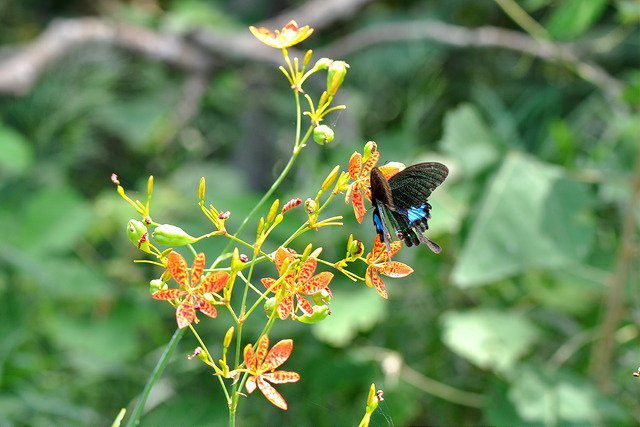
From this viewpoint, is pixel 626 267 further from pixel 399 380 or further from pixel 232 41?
pixel 232 41

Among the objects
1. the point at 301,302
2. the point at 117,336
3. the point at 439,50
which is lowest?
the point at 117,336

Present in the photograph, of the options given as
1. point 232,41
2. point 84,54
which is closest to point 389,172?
point 232,41

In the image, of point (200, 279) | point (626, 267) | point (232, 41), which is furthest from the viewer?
point (232, 41)

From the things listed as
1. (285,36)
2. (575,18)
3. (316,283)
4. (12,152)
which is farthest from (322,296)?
(12,152)

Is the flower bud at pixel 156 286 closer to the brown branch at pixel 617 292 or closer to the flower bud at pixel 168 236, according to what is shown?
the flower bud at pixel 168 236

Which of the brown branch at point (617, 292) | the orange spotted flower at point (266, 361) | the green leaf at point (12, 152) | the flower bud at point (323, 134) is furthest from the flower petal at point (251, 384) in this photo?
the green leaf at point (12, 152)

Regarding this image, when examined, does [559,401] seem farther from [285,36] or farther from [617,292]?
[285,36]
